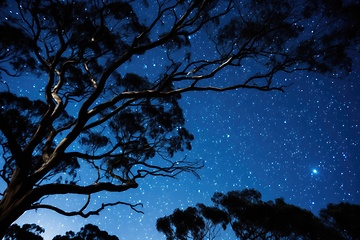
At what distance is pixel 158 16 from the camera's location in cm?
784

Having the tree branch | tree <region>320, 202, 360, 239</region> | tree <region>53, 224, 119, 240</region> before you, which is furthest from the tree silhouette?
the tree branch

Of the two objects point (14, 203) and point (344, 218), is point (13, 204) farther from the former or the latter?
point (344, 218)

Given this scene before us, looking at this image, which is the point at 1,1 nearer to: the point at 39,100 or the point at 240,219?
the point at 39,100

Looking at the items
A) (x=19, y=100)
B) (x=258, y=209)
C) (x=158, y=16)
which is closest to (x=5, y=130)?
(x=158, y=16)

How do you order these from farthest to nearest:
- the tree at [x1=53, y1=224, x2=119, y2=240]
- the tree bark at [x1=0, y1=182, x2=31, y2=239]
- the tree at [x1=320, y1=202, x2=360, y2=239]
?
the tree at [x1=53, y1=224, x2=119, y2=240] < the tree at [x1=320, y1=202, x2=360, y2=239] < the tree bark at [x1=0, y1=182, x2=31, y2=239]

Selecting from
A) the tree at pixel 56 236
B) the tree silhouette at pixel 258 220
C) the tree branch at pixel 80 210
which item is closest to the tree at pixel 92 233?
the tree at pixel 56 236

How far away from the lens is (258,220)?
17.5 meters

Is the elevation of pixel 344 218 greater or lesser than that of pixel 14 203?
greater

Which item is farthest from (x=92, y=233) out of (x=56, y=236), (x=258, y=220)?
(x=258, y=220)

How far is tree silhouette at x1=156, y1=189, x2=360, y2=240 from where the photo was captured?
54.6ft

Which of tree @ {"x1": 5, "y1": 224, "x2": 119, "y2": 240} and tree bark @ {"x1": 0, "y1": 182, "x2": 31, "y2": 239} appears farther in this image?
tree @ {"x1": 5, "y1": 224, "x2": 119, "y2": 240}

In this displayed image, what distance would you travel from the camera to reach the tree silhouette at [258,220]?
16.7 meters

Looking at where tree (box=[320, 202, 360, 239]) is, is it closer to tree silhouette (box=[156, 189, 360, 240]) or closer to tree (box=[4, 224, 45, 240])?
tree silhouette (box=[156, 189, 360, 240])

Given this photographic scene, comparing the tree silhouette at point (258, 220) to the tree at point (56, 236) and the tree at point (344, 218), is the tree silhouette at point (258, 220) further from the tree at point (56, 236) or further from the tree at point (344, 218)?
the tree at point (56, 236)
